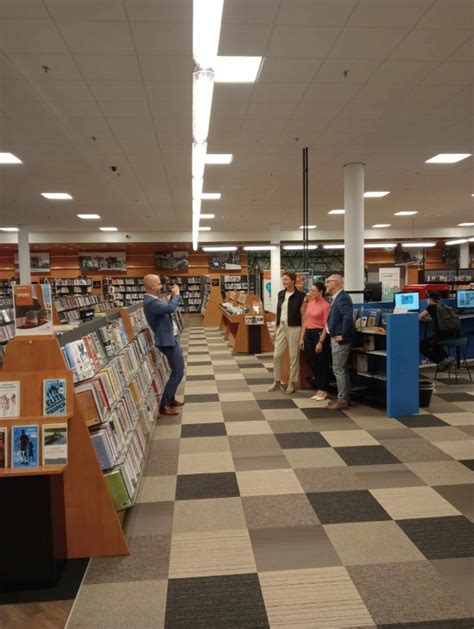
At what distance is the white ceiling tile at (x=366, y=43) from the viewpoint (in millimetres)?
4215

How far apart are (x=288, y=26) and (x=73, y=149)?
181 inches

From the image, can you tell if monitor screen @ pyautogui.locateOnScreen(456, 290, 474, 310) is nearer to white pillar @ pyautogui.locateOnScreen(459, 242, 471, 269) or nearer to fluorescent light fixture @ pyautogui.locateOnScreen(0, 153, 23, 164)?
fluorescent light fixture @ pyautogui.locateOnScreen(0, 153, 23, 164)

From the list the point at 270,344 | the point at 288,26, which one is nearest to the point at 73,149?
the point at 288,26

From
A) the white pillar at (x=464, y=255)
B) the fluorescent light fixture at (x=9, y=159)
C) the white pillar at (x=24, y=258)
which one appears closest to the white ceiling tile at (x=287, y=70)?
the fluorescent light fixture at (x=9, y=159)

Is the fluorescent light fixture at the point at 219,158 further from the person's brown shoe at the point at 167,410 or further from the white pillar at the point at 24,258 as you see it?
the white pillar at the point at 24,258

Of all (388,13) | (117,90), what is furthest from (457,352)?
(117,90)

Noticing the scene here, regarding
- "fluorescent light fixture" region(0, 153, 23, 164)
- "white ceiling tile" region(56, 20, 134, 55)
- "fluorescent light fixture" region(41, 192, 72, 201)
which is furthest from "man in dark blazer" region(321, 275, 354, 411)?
"fluorescent light fixture" region(41, 192, 72, 201)

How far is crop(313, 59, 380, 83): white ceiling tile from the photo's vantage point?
479cm

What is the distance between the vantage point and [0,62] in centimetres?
460

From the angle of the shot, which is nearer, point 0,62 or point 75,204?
point 0,62

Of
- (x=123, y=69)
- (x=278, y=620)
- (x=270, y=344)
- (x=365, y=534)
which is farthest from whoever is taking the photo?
(x=270, y=344)

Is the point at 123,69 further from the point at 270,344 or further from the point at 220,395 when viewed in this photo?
the point at 270,344

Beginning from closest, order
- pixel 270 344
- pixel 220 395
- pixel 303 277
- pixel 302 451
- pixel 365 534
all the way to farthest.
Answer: pixel 365 534 < pixel 302 451 < pixel 220 395 < pixel 303 277 < pixel 270 344

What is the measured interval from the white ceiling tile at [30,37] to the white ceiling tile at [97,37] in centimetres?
9
